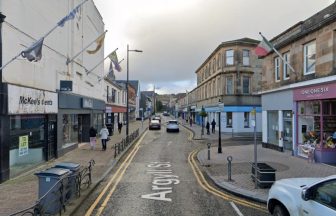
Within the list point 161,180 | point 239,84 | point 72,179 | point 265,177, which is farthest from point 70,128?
point 239,84

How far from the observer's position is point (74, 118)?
26.9 m

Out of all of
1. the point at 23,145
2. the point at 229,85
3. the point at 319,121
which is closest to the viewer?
the point at 23,145

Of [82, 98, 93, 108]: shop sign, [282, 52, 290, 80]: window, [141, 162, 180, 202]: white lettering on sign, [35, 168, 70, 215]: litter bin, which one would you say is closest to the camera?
[35, 168, 70, 215]: litter bin

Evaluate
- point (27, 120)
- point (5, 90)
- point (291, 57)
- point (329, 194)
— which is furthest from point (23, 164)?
point (291, 57)

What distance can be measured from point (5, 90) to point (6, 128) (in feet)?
4.73

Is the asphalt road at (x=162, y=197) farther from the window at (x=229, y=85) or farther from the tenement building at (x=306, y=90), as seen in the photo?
the window at (x=229, y=85)

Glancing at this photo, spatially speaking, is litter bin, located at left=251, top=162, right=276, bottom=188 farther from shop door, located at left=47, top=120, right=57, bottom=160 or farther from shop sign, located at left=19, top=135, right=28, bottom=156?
shop door, located at left=47, top=120, right=57, bottom=160

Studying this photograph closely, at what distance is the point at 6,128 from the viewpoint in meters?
13.5

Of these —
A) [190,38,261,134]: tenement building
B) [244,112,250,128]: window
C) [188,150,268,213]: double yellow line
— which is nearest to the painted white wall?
[188,150,268,213]: double yellow line

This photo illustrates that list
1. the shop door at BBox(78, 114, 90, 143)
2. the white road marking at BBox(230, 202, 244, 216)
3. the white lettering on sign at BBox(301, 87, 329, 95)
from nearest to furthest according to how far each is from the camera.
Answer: the white road marking at BBox(230, 202, 244, 216), the white lettering on sign at BBox(301, 87, 329, 95), the shop door at BBox(78, 114, 90, 143)

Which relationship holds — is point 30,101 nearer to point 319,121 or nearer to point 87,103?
point 87,103

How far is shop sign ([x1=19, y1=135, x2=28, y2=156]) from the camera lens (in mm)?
15346

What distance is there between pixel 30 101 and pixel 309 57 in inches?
564

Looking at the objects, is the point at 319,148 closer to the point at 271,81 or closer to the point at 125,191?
the point at 271,81
